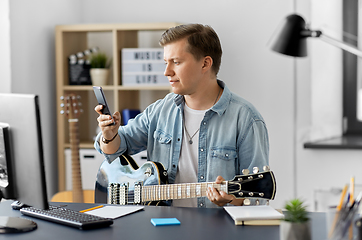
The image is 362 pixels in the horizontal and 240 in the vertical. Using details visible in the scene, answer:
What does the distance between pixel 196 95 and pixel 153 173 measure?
37 cm

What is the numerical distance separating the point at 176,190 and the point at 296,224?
73cm

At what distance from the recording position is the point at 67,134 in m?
3.25

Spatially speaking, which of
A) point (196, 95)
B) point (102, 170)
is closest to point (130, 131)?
point (102, 170)

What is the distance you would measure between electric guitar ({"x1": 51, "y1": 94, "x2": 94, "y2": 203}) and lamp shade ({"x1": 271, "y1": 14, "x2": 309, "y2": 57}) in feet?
4.54

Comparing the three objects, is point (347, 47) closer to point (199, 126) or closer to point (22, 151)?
point (199, 126)

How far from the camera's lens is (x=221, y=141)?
178 centimetres

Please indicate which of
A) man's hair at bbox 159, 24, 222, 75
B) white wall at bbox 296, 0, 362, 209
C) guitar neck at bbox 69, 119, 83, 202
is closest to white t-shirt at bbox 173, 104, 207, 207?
man's hair at bbox 159, 24, 222, 75

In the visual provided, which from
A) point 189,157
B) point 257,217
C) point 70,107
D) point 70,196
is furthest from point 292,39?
point 70,196

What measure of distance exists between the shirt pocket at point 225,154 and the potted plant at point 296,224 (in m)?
0.80

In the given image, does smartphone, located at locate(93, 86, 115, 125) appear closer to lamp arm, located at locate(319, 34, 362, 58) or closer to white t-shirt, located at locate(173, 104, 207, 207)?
white t-shirt, located at locate(173, 104, 207, 207)

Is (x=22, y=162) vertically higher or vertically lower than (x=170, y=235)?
higher

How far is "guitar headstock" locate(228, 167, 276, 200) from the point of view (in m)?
1.44

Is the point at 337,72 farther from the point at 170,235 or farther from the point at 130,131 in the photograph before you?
the point at 170,235

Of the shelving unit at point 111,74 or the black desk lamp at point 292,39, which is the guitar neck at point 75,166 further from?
the black desk lamp at point 292,39
